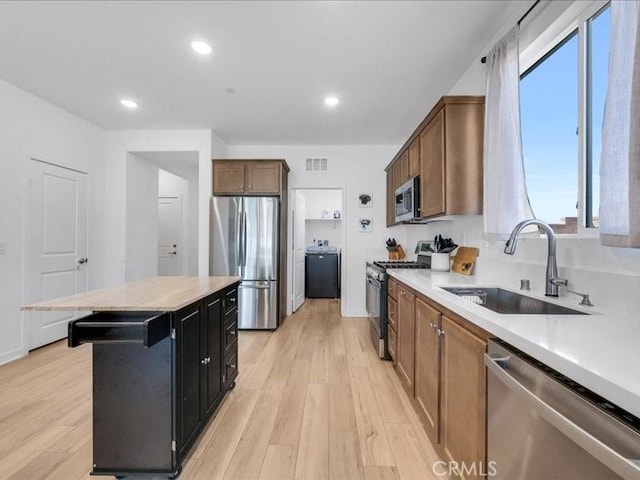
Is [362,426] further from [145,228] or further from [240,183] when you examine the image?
[145,228]

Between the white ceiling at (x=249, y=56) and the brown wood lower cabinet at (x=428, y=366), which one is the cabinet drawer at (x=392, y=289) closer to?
the brown wood lower cabinet at (x=428, y=366)

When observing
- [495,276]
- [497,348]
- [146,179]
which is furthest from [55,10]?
[495,276]

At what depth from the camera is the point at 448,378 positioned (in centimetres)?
145

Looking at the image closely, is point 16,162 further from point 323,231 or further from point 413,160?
point 323,231

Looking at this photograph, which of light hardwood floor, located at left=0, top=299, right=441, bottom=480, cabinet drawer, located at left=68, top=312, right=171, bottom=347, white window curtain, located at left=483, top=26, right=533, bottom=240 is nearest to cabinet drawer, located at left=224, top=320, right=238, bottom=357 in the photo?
light hardwood floor, located at left=0, top=299, right=441, bottom=480

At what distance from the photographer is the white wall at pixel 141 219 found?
4277 mm

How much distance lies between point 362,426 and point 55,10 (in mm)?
3483

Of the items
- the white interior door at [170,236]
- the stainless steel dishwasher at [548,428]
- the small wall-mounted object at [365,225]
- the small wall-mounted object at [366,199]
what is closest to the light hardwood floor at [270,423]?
the stainless steel dishwasher at [548,428]

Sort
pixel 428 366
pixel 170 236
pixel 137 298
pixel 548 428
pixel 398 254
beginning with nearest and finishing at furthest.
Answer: pixel 548 428, pixel 137 298, pixel 428 366, pixel 398 254, pixel 170 236

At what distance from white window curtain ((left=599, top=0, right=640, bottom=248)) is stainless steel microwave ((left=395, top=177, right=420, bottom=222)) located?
1.70 metres

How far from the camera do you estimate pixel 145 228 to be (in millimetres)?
4621

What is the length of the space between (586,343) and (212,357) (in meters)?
1.92

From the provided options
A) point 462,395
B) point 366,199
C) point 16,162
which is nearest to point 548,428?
point 462,395

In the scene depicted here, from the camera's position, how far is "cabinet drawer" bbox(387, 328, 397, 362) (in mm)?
2674
